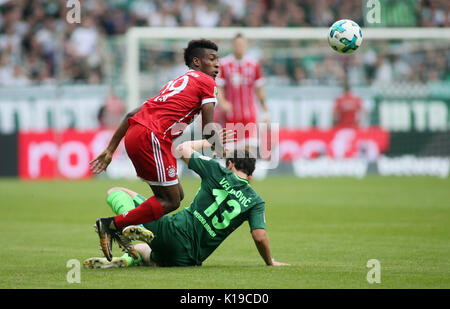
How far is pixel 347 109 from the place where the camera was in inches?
787

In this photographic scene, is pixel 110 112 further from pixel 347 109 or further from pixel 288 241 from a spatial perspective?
pixel 288 241

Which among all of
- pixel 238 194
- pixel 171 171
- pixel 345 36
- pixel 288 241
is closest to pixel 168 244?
pixel 171 171

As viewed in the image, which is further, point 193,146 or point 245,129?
point 245,129

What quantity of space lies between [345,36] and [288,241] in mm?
2777

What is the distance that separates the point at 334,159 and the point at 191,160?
13.9 m

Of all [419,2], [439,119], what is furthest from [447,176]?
[419,2]

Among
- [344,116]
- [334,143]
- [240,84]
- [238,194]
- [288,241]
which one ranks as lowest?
[334,143]

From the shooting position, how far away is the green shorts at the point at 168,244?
6.74 meters

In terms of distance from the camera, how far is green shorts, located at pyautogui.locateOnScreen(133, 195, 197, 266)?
265 inches

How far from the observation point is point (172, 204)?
6.86 m

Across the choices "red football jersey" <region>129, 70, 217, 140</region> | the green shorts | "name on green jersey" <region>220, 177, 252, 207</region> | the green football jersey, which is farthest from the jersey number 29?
the green shorts

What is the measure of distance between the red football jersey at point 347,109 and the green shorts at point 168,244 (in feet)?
45.1

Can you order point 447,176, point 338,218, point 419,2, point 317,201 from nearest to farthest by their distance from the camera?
point 338,218 < point 317,201 < point 447,176 < point 419,2

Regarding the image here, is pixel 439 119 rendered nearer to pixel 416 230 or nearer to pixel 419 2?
pixel 419 2
